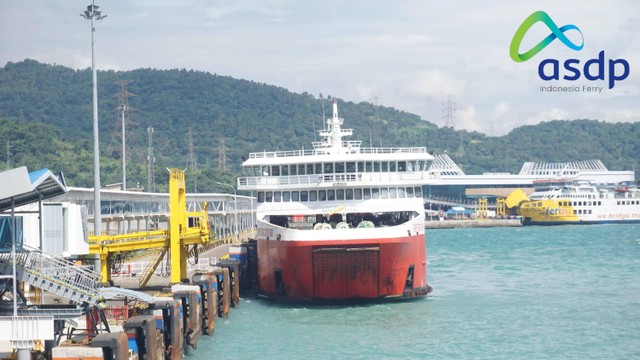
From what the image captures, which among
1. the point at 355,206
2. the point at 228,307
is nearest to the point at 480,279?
the point at 355,206

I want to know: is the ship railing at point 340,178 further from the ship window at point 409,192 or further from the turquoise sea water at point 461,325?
the turquoise sea water at point 461,325

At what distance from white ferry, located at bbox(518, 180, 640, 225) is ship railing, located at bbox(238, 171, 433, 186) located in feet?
399

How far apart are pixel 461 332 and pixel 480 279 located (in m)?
23.5

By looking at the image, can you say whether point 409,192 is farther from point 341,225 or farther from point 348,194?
point 341,225

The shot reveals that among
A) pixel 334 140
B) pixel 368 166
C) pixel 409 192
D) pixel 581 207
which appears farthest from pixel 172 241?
pixel 581 207

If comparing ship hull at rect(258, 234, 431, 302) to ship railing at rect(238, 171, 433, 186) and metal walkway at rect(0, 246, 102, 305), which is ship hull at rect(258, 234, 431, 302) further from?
metal walkway at rect(0, 246, 102, 305)

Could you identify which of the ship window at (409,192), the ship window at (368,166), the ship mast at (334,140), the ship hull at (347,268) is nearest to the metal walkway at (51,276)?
the ship hull at (347,268)

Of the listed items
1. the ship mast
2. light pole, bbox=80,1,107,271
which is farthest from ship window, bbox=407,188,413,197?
light pole, bbox=80,1,107,271

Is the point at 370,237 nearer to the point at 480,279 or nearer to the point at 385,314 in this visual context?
the point at 385,314

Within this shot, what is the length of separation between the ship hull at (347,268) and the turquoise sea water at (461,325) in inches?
28.5

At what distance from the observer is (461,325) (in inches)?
1617

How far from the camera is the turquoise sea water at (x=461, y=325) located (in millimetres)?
35531

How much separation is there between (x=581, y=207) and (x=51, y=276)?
151 meters

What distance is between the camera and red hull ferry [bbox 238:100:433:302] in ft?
139
